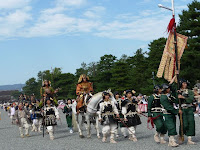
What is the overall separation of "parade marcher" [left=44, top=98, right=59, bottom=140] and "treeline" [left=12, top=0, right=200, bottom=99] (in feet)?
8.52

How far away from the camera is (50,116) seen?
1423 cm

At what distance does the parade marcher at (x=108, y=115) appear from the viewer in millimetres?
11562

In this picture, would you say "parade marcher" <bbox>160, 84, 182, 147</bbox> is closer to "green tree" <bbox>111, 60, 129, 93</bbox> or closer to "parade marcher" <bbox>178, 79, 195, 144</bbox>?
"parade marcher" <bbox>178, 79, 195, 144</bbox>

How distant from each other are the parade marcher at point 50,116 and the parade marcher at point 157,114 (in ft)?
15.6

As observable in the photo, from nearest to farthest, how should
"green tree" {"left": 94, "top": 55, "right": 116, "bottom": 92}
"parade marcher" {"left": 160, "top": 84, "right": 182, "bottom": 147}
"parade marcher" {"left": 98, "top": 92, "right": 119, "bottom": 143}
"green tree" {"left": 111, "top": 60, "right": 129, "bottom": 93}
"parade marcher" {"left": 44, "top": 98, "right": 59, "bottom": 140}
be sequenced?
1. "parade marcher" {"left": 160, "top": 84, "right": 182, "bottom": 147}
2. "parade marcher" {"left": 98, "top": 92, "right": 119, "bottom": 143}
3. "parade marcher" {"left": 44, "top": 98, "right": 59, "bottom": 140}
4. "green tree" {"left": 111, "top": 60, "right": 129, "bottom": 93}
5. "green tree" {"left": 94, "top": 55, "right": 116, "bottom": 92}

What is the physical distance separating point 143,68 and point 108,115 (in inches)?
1732

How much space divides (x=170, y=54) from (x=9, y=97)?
636ft

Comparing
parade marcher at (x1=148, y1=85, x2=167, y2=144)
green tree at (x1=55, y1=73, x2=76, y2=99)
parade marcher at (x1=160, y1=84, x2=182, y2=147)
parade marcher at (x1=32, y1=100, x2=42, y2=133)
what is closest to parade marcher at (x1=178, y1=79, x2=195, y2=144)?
parade marcher at (x1=160, y1=84, x2=182, y2=147)

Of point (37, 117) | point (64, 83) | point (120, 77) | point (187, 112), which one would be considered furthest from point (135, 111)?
point (64, 83)

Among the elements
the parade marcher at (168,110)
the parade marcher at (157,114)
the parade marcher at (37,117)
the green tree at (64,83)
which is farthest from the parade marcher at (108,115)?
the green tree at (64,83)

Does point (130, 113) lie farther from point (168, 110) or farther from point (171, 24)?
point (171, 24)

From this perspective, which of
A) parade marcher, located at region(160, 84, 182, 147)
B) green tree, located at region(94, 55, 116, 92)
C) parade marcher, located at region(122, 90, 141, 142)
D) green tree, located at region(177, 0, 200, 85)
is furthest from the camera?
green tree, located at region(94, 55, 116, 92)

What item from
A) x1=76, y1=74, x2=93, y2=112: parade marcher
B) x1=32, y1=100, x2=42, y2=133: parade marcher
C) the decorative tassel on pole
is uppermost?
the decorative tassel on pole

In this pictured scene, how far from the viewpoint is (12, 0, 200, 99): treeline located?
35656mm
